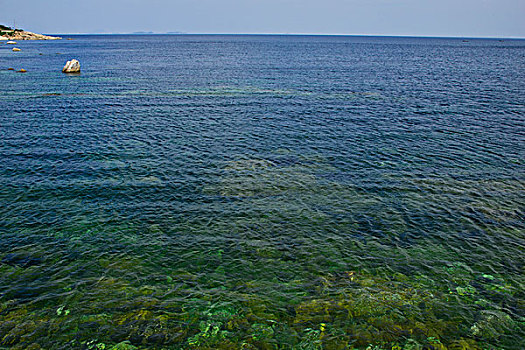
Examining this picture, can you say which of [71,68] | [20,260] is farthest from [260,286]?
[71,68]

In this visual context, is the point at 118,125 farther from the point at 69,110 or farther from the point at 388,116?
the point at 388,116

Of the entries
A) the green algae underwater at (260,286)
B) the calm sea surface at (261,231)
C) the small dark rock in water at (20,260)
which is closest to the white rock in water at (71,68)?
the calm sea surface at (261,231)

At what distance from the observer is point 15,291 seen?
19.6 meters

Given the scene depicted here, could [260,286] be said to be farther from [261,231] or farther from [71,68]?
[71,68]

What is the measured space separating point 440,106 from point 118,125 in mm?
56288

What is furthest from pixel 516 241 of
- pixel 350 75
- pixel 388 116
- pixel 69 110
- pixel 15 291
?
pixel 350 75

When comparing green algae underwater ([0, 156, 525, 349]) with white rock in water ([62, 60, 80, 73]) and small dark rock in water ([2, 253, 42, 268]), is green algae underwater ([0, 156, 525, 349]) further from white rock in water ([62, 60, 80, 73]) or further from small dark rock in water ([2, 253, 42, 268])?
white rock in water ([62, 60, 80, 73])

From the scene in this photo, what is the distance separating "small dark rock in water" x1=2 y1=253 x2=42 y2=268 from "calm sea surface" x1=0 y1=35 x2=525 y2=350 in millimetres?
103

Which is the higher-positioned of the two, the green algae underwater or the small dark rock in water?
the small dark rock in water

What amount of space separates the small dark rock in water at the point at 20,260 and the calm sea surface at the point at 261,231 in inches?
4.0

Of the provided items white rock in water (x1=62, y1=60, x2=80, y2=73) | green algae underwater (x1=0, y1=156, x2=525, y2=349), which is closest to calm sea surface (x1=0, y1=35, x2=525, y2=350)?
green algae underwater (x1=0, y1=156, x2=525, y2=349)

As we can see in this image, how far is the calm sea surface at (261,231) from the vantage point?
17844 mm

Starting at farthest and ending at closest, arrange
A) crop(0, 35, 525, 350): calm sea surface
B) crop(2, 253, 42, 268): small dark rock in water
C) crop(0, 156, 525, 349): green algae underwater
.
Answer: crop(2, 253, 42, 268): small dark rock in water, crop(0, 35, 525, 350): calm sea surface, crop(0, 156, 525, 349): green algae underwater

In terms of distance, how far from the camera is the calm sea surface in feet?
58.5
